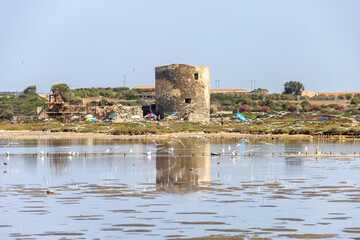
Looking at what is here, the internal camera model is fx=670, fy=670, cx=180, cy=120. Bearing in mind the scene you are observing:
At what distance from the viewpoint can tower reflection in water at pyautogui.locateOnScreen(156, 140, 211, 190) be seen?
19.4 metres

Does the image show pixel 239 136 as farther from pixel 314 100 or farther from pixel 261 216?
pixel 314 100

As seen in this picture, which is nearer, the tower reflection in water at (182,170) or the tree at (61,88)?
the tower reflection in water at (182,170)

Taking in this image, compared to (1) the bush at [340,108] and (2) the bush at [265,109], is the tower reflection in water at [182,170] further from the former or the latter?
(1) the bush at [340,108]

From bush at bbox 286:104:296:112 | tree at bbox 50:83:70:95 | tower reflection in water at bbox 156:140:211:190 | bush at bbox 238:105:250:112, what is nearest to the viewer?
tower reflection in water at bbox 156:140:211:190

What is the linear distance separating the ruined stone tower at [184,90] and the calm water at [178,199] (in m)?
35.7

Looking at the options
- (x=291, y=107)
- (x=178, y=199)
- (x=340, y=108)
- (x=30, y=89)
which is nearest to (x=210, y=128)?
(x=178, y=199)

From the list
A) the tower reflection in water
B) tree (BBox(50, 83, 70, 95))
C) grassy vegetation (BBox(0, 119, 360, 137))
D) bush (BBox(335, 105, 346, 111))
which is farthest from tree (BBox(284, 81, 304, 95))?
the tower reflection in water

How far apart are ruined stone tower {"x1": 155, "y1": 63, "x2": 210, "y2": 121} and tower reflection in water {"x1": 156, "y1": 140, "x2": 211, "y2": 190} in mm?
30425

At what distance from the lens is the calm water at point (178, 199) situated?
12547 mm

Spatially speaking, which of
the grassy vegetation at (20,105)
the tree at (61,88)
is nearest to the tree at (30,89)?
the grassy vegetation at (20,105)

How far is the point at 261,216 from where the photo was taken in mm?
13805

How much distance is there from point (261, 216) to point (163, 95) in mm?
49612

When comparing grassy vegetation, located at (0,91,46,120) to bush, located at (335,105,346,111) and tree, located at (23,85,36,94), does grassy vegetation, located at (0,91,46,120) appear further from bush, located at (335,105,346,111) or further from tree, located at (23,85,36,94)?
bush, located at (335,105,346,111)

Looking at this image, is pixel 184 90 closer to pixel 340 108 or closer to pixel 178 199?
pixel 178 199
